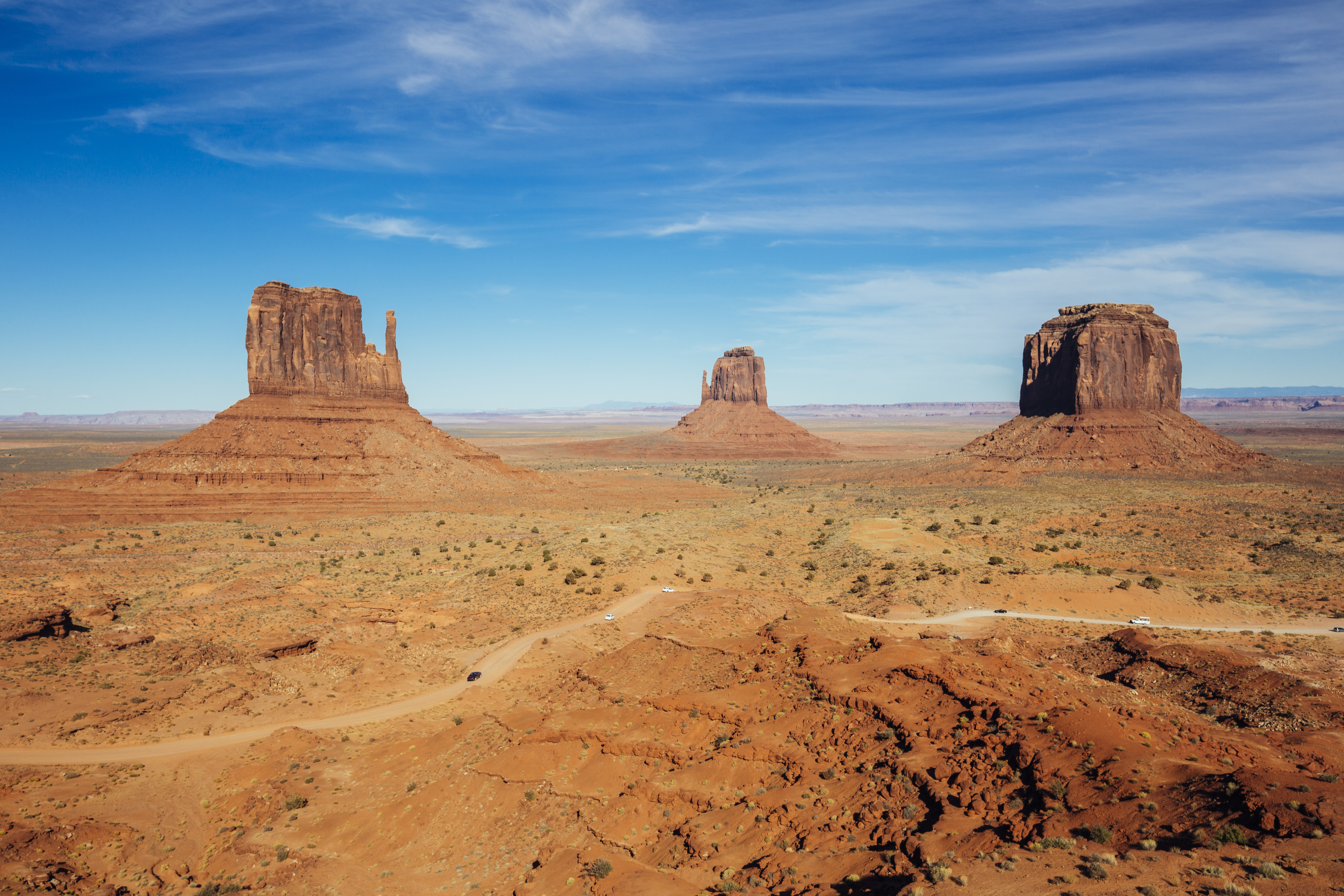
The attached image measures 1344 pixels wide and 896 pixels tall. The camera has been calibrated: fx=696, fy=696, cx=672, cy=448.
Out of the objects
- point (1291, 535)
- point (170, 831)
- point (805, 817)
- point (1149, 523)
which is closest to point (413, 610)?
point (170, 831)

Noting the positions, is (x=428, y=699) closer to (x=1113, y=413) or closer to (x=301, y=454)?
(x=301, y=454)

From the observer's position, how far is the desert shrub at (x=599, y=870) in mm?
15312

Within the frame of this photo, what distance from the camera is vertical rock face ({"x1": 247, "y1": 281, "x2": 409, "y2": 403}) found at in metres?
78.8

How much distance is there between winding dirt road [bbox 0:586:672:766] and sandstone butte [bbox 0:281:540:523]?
4388 centimetres

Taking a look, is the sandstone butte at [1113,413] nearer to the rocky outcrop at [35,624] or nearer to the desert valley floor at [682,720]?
the desert valley floor at [682,720]

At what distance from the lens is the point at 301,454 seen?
7550cm

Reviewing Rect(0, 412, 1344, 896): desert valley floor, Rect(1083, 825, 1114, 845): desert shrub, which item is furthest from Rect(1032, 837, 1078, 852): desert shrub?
Rect(1083, 825, 1114, 845): desert shrub

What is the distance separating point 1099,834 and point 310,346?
8647 cm

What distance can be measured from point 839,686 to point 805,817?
581 centimetres

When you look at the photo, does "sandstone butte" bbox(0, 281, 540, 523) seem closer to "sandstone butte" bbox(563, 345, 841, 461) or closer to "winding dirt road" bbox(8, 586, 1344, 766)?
"winding dirt road" bbox(8, 586, 1344, 766)

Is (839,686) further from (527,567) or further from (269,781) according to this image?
(527,567)

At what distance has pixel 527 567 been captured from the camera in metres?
43.8

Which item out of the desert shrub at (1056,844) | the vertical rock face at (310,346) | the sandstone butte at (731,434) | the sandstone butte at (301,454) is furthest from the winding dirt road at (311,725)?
the sandstone butte at (731,434)

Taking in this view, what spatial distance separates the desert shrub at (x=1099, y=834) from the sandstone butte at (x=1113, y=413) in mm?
88273
